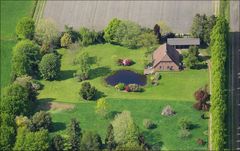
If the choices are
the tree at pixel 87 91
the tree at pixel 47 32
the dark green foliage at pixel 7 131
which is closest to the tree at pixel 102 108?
the tree at pixel 87 91

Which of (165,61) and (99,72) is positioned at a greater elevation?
(165,61)

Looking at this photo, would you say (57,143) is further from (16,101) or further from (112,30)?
(112,30)

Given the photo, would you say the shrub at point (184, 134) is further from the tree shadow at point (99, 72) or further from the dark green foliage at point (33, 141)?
the tree shadow at point (99, 72)

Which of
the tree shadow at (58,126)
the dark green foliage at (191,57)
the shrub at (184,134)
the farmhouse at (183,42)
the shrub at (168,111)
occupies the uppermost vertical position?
the farmhouse at (183,42)

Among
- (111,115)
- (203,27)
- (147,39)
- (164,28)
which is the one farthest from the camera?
(164,28)

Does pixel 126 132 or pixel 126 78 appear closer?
pixel 126 132

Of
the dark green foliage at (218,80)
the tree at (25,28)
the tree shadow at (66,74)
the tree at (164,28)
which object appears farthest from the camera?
the tree at (25,28)

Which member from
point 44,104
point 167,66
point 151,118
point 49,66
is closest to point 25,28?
point 49,66
